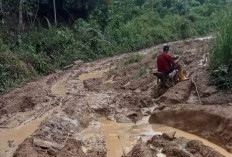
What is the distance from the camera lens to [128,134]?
9.27 m

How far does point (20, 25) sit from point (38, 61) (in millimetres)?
3040

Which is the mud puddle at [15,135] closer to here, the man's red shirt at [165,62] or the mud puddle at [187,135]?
the mud puddle at [187,135]

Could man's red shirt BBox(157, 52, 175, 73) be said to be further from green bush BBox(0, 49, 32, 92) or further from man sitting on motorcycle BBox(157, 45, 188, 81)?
green bush BBox(0, 49, 32, 92)

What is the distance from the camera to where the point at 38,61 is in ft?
57.7

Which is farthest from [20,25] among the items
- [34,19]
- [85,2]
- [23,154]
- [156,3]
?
[156,3]

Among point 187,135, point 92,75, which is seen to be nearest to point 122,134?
point 187,135

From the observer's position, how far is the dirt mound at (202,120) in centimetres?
834

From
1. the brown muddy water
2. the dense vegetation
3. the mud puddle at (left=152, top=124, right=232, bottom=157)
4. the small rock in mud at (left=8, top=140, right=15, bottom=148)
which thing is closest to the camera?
the mud puddle at (left=152, top=124, right=232, bottom=157)

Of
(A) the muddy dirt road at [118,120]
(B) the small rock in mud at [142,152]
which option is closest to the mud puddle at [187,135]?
(A) the muddy dirt road at [118,120]

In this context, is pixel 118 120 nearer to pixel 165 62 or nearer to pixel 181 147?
pixel 165 62

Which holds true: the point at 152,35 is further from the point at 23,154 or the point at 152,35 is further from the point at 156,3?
the point at 23,154

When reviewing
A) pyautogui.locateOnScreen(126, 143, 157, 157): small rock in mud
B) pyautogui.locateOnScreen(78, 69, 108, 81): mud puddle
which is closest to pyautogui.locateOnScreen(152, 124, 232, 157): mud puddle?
pyautogui.locateOnScreen(126, 143, 157, 157): small rock in mud

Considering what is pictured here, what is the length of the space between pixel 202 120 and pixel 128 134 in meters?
1.73

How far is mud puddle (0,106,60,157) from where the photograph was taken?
27.4 ft
